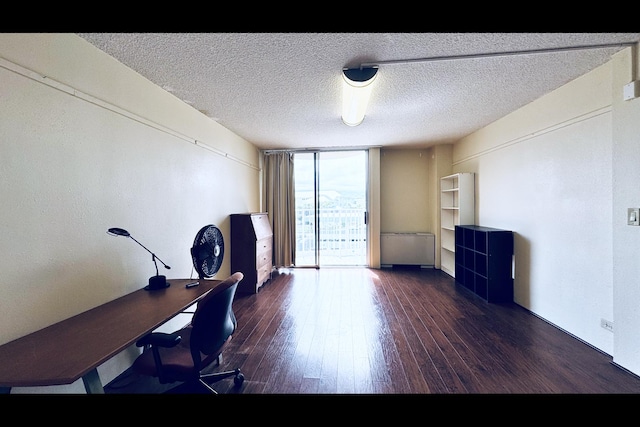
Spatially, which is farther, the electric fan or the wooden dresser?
the wooden dresser

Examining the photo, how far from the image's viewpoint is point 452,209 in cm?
449

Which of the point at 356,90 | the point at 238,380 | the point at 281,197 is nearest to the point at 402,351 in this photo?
the point at 238,380

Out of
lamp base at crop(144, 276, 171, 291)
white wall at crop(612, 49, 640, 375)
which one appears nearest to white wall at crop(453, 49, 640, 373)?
white wall at crop(612, 49, 640, 375)

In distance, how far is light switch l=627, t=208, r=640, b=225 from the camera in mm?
1673

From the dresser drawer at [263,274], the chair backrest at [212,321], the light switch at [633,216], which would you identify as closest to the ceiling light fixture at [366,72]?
the light switch at [633,216]

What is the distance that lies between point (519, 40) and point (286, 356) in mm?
3004

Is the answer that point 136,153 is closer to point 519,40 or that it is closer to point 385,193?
point 519,40

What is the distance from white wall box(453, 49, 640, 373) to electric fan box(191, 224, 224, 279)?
3.23 metres

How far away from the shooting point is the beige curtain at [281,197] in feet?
16.2

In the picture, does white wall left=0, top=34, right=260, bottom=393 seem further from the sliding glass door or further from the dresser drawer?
the sliding glass door

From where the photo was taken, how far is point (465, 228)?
3738mm

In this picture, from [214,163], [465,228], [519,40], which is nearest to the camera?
[519,40]
